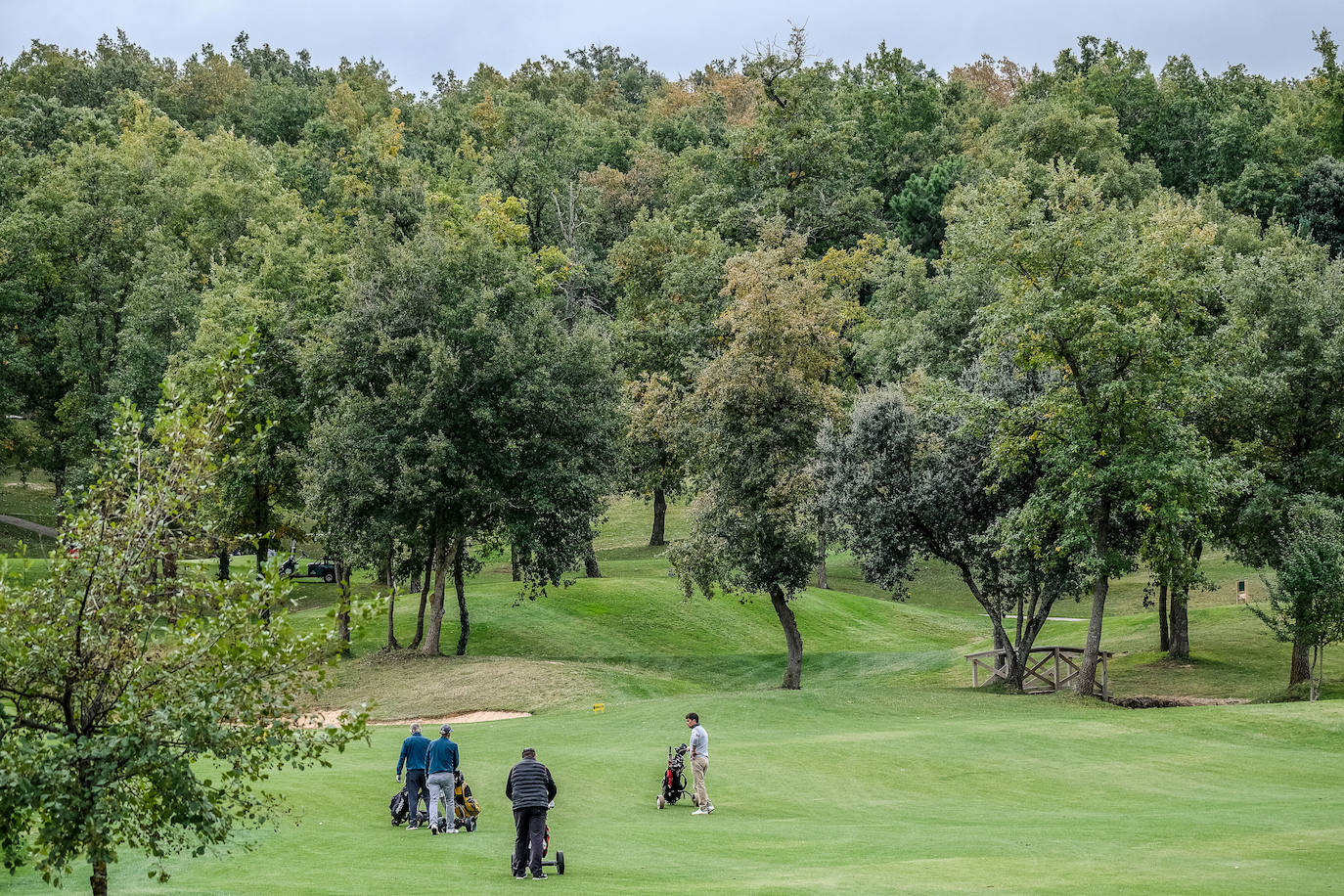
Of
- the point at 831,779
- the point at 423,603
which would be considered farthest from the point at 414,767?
the point at 423,603

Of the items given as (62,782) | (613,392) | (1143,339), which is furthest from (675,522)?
(62,782)

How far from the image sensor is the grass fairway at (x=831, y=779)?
1797 cm

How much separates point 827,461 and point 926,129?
79349mm

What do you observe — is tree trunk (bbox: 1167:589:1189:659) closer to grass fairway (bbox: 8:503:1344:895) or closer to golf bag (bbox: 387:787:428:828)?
grass fairway (bbox: 8:503:1344:895)

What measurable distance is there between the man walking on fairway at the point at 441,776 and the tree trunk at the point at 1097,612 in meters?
24.7

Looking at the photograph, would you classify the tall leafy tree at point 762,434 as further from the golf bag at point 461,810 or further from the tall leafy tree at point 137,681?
the tall leafy tree at point 137,681

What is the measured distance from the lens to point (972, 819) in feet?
75.8

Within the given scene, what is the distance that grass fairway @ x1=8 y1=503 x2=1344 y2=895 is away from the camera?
17969mm

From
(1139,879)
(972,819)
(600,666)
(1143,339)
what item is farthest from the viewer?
(600,666)

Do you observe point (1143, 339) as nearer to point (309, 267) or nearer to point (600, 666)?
point (600, 666)

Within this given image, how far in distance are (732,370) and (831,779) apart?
53.9 feet

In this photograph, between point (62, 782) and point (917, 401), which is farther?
point (917, 401)

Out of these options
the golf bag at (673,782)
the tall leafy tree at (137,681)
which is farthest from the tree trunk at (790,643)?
the tall leafy tree at (137,681)

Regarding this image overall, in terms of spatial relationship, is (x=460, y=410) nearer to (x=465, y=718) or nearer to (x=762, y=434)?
(x=465, y=718)
